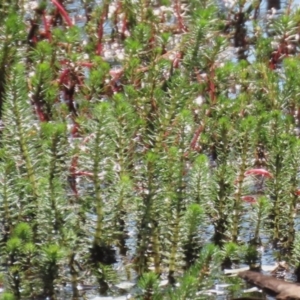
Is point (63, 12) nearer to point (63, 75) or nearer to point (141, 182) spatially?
point (63, 75)

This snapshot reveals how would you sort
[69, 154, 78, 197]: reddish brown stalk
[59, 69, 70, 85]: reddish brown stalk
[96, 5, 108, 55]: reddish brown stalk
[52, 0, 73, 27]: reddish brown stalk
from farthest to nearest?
[52, 0, 73, 27]: reddish brown stalk → [96, 5, 108, 55]: reddish brown stalk → [59, 69, 70, 85]: reddish brown stalk → [69, 154, 78, 197]: reddish brown stalk

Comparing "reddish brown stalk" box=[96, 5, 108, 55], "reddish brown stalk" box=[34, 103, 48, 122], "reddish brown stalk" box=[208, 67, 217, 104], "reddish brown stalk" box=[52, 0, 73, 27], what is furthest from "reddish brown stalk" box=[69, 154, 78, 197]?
"reddish brown stalk" box=[52, 0, 73, 27]

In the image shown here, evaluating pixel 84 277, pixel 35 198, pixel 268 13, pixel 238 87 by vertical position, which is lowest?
pixel 84 277

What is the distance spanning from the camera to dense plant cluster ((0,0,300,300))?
4492 millimetres

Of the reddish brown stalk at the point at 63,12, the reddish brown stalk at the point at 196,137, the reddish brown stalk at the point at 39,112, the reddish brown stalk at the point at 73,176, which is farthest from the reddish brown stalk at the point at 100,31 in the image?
the reddish brown stalk at the point at 73,176

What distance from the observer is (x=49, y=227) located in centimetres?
452

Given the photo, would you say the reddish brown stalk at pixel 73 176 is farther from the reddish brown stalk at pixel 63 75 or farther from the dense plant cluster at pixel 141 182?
the reddish brown stalk at pixel 63 75

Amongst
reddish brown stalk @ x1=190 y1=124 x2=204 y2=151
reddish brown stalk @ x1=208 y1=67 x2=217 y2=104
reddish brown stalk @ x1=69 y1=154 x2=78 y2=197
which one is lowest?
reddish brown stalk @ x1=69 y1=154 x2=78 y2=197

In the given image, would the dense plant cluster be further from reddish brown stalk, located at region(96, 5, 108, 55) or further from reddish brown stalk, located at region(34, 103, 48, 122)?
reddish brown stalk, located at region(96, 5, 108, 55)

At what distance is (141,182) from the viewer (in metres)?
4.80

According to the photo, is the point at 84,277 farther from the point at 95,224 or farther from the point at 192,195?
the point at 192,195

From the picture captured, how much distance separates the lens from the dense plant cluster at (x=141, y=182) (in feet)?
14.7

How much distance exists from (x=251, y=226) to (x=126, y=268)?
577 millimetres

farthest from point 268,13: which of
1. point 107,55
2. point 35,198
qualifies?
point 35,198
